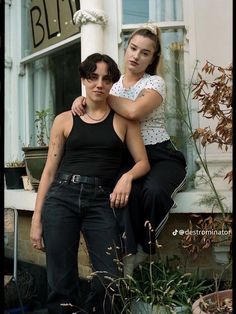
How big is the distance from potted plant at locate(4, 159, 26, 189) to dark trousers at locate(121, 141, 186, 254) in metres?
0.97

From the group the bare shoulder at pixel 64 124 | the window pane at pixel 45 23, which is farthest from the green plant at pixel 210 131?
the window pane at pixel 45 23

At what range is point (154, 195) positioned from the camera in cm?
220

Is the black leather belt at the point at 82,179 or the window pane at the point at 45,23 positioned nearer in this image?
the black leather belt at the point at 82,179

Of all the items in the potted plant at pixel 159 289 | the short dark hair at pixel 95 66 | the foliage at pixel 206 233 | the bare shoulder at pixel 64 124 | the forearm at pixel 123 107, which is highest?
the short dark hair at pixel 95 66

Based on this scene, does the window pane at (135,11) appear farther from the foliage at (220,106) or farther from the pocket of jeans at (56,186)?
the pocket of jeans at (56,186)

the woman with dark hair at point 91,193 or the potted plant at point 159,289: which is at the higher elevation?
the woman with dark hair at point 91,193

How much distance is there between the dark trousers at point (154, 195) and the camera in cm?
220

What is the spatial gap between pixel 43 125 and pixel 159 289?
1.33m

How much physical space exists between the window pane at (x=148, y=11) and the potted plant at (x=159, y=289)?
1425 mm

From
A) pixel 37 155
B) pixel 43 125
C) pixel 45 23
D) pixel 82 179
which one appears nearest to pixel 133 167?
pixel 82 179

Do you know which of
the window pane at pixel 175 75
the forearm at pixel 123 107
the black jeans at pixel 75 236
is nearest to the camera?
the black jeans at pixel 75 236

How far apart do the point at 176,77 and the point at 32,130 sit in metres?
1.08

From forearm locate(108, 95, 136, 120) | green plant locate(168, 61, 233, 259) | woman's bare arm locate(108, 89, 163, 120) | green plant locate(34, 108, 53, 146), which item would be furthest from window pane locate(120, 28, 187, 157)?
green plant locate(34, 108, 53, 146)

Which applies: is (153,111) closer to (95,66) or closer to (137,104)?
(137,104)
